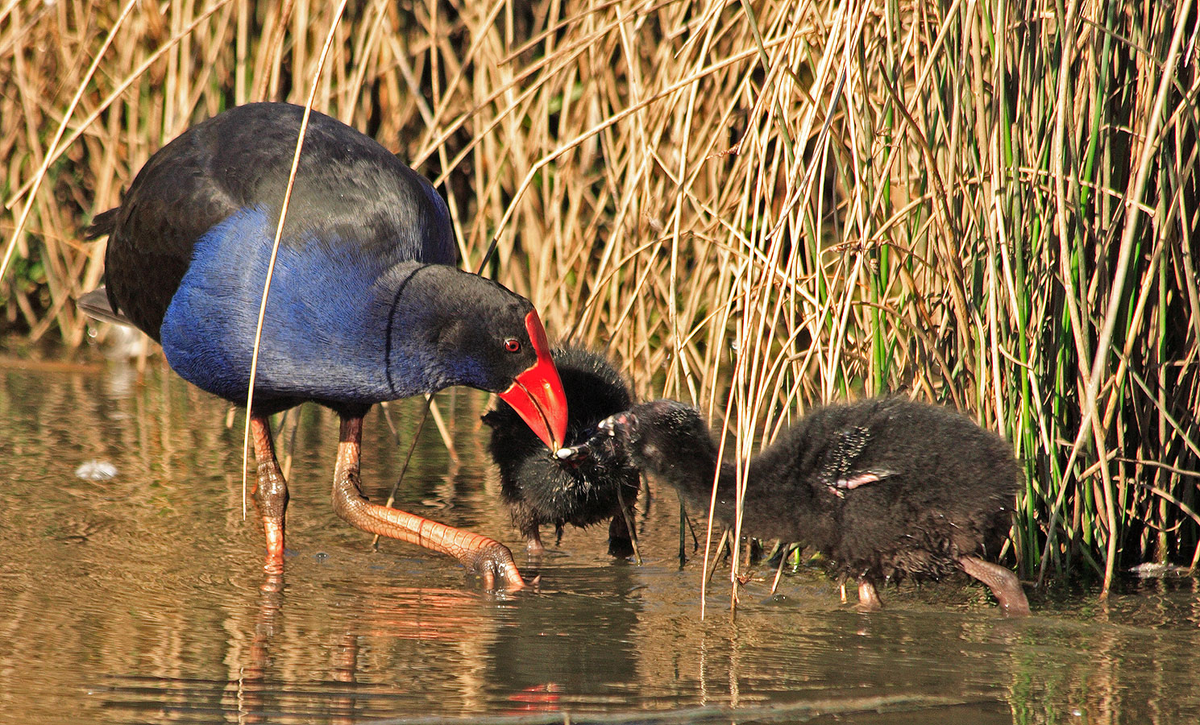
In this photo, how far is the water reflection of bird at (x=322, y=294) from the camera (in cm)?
334

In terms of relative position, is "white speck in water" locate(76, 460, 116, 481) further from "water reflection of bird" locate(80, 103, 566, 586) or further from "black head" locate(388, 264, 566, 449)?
"black head" locate(388, 264, 566, 449)

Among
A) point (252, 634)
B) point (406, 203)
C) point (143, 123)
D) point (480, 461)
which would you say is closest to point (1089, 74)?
point (406, 203)

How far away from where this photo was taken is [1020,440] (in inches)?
130

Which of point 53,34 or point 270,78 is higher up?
point 53,34

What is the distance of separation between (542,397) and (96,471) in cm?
174

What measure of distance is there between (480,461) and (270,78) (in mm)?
1418

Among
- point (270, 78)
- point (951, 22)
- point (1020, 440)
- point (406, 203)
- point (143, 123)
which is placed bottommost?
point (1020, 440)

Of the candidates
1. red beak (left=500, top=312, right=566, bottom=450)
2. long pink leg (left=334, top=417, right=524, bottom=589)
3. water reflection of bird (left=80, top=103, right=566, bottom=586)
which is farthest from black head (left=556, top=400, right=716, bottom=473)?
long pink leg (left=334, top=417, right=524, bottom=589)

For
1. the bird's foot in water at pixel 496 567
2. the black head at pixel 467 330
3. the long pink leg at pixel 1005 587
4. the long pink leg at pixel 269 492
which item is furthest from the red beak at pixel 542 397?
the long pink leg at pixel 1005 587

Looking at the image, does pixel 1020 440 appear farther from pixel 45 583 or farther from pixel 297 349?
pixel 45 583

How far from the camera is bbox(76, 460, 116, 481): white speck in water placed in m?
4.37

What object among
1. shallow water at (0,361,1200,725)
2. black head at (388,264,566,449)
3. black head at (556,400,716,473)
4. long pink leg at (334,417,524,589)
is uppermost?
black head at (388,264,566,449)

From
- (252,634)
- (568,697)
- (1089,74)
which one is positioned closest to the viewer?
(568,697)

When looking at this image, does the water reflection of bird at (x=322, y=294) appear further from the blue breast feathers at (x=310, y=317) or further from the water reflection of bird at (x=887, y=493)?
the water reflection of bird at (x=887, y=493)
